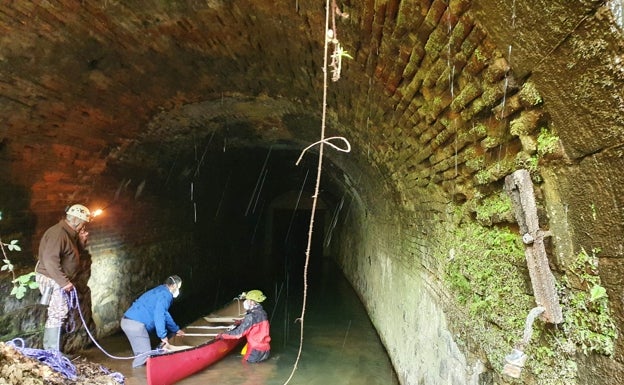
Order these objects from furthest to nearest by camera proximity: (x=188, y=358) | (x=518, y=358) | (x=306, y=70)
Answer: (x=188, y=358)
(x=306, y=70)
(x=518, y=358)

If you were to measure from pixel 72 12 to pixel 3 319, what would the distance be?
4016 mm

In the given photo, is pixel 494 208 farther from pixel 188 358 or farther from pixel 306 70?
pixel 188 358

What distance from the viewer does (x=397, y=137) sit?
4.09 m

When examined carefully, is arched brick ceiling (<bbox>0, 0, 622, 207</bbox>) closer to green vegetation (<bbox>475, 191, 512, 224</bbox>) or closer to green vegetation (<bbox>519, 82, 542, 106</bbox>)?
green vegetation (<bbox>519, 82, 542, 106</bbox>)

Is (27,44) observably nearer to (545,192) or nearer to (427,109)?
(427,109)

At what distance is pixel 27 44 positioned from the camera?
3.74m

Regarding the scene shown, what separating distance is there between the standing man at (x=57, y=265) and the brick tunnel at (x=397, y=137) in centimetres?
49

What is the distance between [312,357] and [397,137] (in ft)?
14.8

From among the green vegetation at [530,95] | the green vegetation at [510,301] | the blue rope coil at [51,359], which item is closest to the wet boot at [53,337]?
the blue rope coil at [51,359]

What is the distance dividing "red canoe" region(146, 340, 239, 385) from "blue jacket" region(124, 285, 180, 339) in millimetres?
469

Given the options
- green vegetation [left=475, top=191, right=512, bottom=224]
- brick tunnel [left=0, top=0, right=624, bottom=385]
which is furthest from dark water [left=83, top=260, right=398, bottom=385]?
green vegetation [left=475, top=191, right=512, bottom=224]

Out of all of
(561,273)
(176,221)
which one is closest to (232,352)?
(176,221)

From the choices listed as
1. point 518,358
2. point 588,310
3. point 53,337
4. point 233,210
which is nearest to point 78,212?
point 53,337

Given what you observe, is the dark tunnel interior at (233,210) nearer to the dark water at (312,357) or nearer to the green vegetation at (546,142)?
the dark water at (312,357)
